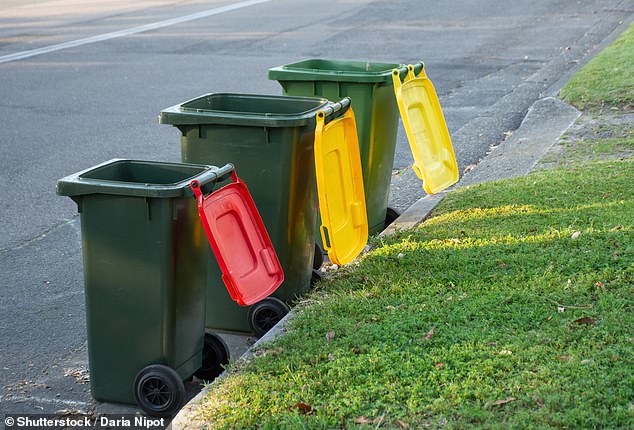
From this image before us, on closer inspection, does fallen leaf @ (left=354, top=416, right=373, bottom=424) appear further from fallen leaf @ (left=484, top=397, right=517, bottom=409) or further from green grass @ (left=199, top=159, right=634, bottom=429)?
fallen leaf @ (left=484, top=397, right=517, bottom=409)

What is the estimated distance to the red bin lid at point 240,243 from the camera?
399 cm

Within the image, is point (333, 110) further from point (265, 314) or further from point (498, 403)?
point (498, 403)

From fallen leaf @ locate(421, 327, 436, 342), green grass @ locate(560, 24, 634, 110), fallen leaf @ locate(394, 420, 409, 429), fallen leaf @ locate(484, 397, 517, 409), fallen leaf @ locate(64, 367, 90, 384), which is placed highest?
green grass @ locate(560, 24, 634, 110)

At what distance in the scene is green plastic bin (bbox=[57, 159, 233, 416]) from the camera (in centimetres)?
388

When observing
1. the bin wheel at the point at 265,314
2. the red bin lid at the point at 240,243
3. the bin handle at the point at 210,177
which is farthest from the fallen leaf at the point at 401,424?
the bin wheel at the point at 265,314

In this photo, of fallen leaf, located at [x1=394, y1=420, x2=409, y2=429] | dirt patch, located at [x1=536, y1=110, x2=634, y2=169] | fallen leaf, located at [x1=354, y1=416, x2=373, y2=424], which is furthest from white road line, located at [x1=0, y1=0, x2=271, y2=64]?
fallen leaf, located at [x1=394, y1=420, x2=409, y2=429]

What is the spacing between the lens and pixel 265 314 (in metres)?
4.78

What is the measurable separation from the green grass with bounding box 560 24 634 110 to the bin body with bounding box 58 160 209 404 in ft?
22.9

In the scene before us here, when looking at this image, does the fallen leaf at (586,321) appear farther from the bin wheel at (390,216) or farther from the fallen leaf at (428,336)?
the bin wheel at (390,216)

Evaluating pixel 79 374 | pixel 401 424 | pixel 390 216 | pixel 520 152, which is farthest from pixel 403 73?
pixel 401 424

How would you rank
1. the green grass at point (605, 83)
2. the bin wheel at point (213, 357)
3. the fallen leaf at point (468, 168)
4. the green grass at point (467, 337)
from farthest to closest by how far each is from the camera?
the green grass at point (605, 83)
the fallen leaf at point (468, 168)
the bin wheel at point (213, 357)
the green grass at point (467, 337)

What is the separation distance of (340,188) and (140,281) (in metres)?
1.61

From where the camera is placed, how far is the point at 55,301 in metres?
5.46

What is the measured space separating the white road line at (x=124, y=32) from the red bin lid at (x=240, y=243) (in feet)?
39.4
